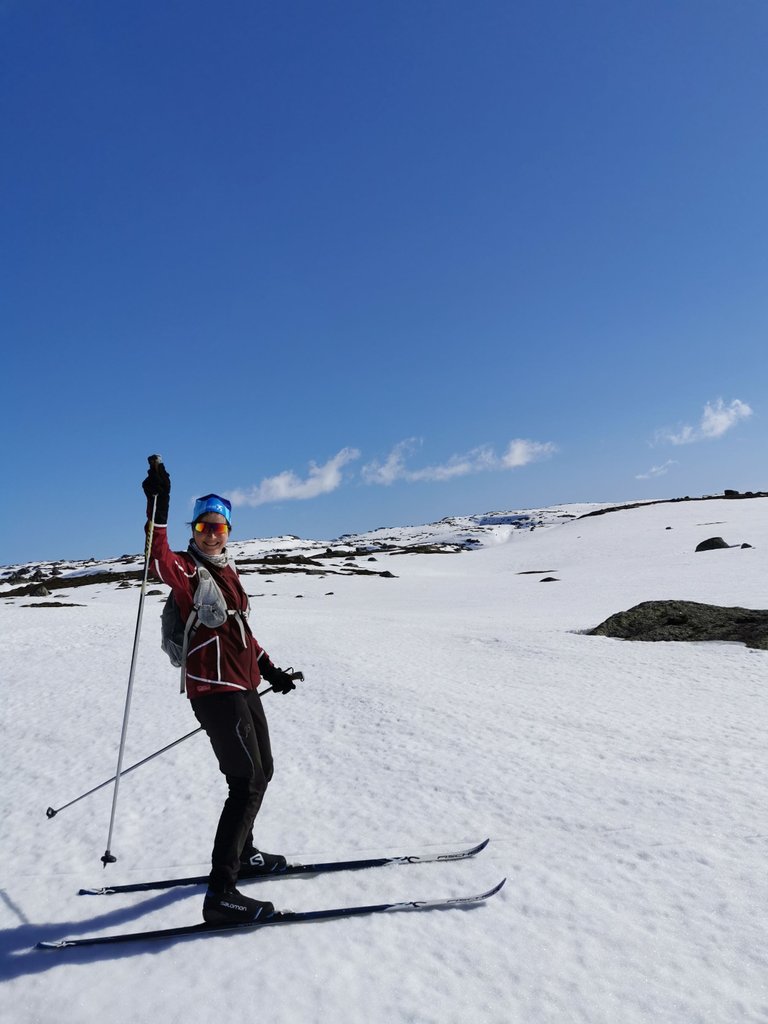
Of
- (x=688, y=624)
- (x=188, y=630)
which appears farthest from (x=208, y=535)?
(x=688, y=624)

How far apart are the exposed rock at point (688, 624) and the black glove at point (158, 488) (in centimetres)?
1148

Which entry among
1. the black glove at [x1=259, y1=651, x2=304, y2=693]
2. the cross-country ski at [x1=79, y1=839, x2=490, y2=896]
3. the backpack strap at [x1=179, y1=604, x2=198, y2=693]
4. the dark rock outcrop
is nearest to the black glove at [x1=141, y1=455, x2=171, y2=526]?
the backpack strap at [x1=179, y1=604, x2=198, y2=693]

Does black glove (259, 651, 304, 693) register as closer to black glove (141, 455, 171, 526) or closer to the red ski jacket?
the red ski jacket

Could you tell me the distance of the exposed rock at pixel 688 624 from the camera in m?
12.0

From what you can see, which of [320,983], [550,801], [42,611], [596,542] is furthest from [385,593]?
[320,983]

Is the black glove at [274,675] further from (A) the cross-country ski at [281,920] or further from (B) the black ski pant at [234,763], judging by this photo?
(A) the cross-country ski at [281,920]

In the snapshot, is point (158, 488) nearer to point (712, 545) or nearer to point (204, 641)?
point (204, 641)

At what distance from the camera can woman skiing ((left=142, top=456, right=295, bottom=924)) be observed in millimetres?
3596

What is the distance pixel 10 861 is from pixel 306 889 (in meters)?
2.56

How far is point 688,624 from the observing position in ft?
43.4

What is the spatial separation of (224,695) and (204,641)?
381 mm

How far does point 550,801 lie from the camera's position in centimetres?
512

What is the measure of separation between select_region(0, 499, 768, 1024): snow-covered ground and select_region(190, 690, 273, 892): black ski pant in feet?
1.71

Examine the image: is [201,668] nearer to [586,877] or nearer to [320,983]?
Result: [320,983]
